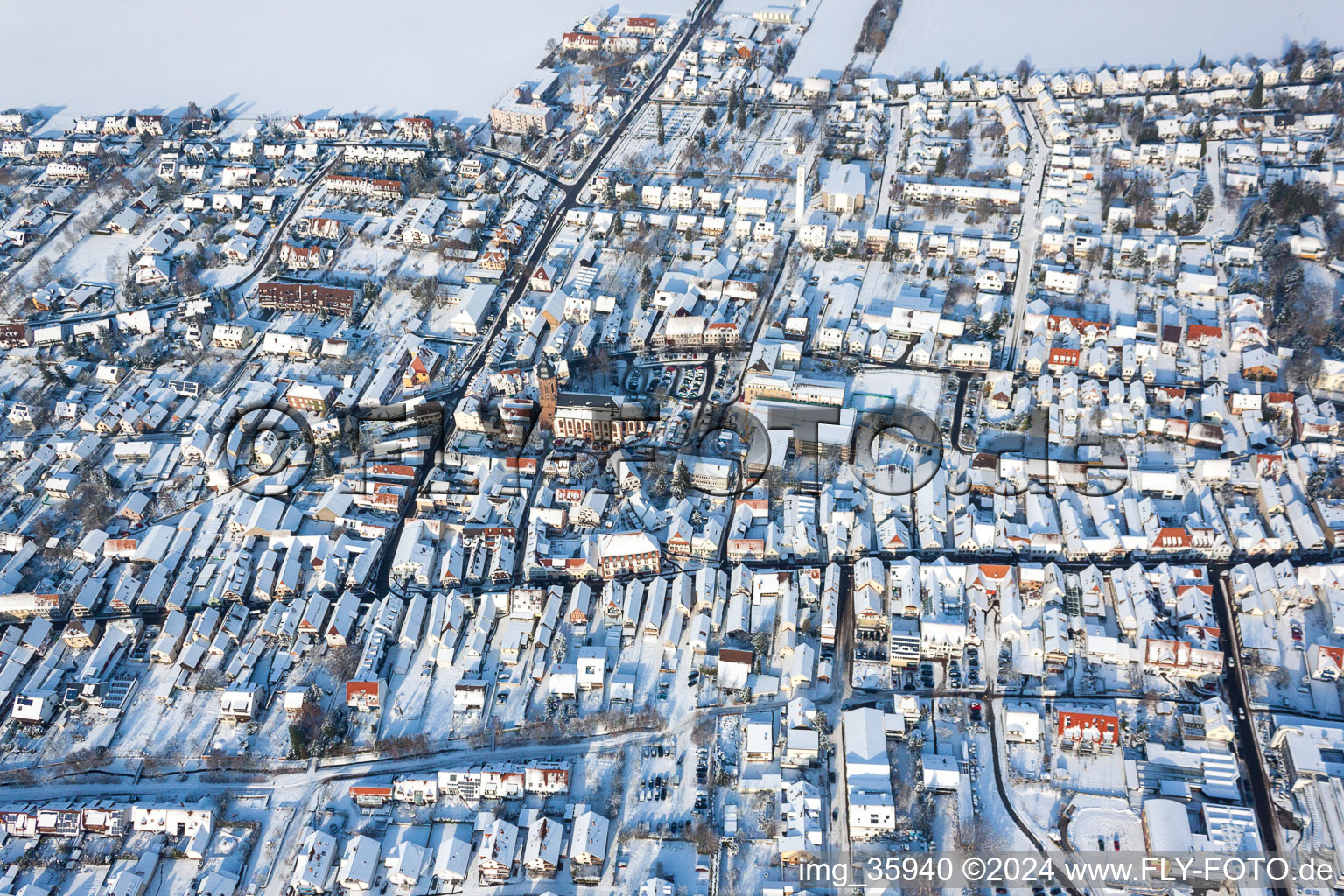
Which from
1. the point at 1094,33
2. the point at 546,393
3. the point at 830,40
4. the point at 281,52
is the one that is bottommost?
the point at 546,393

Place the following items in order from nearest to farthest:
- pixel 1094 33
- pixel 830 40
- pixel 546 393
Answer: pixel 546 393 → pixel 1094 33 → pixel 830 40

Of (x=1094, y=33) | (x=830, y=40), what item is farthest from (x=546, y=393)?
(x=1094, y=33)

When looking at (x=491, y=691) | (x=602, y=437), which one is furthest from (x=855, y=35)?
(x=491, y=691)

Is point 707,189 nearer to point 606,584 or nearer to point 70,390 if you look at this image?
point 606,584

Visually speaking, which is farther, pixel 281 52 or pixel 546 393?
pixel 281 52

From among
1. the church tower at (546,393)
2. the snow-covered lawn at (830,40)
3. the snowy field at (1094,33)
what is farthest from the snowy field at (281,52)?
the church tower at (546,393)

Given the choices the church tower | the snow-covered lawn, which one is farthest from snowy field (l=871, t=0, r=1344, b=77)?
the church tower

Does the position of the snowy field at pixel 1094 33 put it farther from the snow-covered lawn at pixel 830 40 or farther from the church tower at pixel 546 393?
the church tower at pixel 546 393

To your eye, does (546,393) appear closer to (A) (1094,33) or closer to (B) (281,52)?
(B) (281,52)
